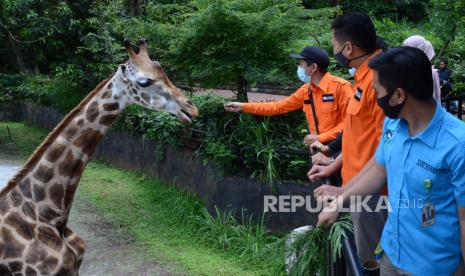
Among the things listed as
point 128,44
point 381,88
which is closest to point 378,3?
point 128,44

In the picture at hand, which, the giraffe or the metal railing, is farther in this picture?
the giraffe

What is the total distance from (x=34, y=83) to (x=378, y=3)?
42.0 ft

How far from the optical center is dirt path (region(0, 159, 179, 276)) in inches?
219

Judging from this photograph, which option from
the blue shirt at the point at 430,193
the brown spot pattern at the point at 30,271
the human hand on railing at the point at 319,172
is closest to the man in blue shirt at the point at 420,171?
the blue shirt at the point at 430,193

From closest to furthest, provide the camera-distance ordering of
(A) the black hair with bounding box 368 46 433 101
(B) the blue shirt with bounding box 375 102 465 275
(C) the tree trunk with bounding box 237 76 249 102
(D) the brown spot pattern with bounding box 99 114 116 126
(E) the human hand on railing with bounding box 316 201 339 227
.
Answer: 1. (B) the blue shirt with bounding box 375 102 465 275
2. (A) the black hair with bounding box 368 46 433 101
3. (E) the human hand on railing with bounding box 316 201 339 227
4. (D) the brown spot pattern with bounding box 99 114 116 126
5. (C) the tree trunk with bounding box 237 76 249 102

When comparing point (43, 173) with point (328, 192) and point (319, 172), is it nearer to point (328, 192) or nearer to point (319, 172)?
point (319, 172)

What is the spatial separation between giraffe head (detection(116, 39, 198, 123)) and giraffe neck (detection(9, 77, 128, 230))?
168 millimetres

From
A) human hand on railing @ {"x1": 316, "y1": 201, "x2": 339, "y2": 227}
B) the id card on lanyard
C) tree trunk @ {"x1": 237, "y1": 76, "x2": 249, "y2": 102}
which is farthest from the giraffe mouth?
tree trunk @ {"x1": 237, "y1": 76, "x2": 249, "y2": 102}

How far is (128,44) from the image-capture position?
411 centimetres

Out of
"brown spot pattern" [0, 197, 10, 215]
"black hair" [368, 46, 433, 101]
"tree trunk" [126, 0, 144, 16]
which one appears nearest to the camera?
"black hair" [368, 46, 433, 101]

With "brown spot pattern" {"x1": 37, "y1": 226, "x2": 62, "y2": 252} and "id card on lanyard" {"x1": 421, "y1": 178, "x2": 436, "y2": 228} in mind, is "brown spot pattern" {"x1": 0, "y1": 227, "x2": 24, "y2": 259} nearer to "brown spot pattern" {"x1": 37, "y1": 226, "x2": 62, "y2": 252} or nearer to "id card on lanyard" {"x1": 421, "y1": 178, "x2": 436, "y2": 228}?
"brown spot pattern" {"x1": 37, "y1": 226, "x2": 62, "y2": 252}

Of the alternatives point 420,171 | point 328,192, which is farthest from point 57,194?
point 420,171

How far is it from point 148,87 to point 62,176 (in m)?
0.91

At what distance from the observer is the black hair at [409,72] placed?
2260mm
